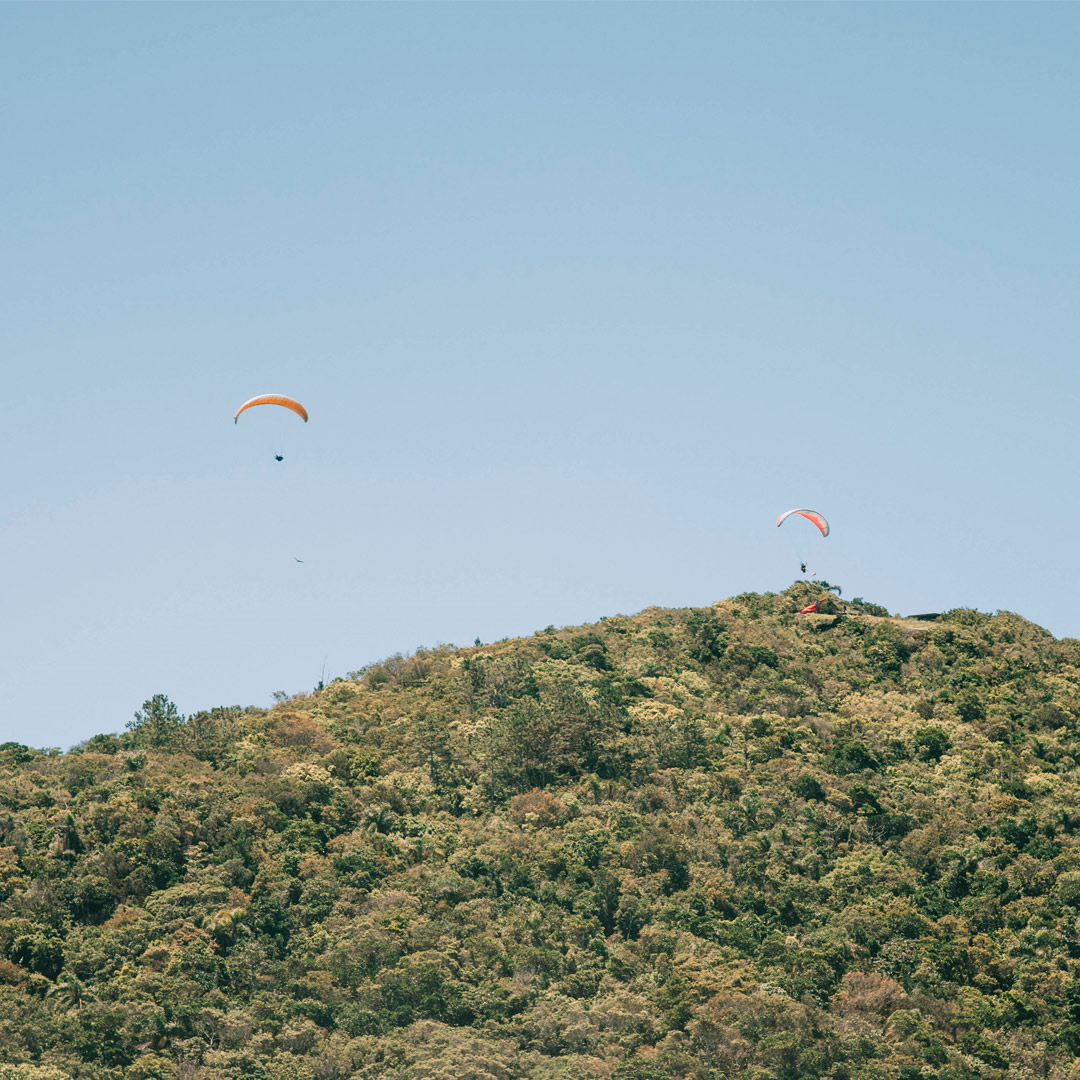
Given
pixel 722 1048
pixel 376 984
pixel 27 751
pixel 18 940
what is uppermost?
pixel 27 751

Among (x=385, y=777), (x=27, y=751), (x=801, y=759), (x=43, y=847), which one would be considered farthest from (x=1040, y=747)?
(x=27, y=751)

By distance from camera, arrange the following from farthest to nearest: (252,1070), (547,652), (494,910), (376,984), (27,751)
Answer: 1. (547,652)
2. (27,751)
3. (494,910)
4. (376,984)
5. (252,1070)

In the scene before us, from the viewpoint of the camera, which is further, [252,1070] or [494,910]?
[494,910]

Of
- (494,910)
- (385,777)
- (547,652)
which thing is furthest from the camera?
(547,652)

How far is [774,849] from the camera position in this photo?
77.0 meters

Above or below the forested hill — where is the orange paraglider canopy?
above

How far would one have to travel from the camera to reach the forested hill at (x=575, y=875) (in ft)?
203

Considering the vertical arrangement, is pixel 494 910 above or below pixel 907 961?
above

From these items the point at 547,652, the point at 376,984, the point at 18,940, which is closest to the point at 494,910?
the point at 376,984

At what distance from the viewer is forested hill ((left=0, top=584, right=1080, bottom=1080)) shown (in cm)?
6200

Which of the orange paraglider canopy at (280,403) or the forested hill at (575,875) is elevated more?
the orange paraglider canopy at (280,403)

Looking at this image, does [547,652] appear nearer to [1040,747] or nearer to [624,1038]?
[1040,747]

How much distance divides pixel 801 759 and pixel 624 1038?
27777mm

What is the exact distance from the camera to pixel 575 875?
75.4 metres
